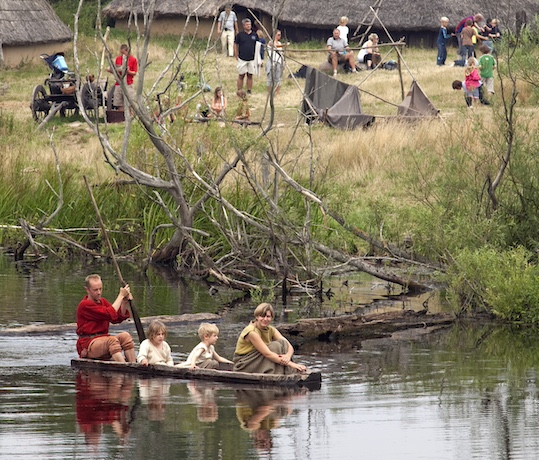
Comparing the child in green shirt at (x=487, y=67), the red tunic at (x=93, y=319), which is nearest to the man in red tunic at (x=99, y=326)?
the red tunic at (x=93, y=319)

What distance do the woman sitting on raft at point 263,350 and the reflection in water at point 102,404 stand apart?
3.88 feet

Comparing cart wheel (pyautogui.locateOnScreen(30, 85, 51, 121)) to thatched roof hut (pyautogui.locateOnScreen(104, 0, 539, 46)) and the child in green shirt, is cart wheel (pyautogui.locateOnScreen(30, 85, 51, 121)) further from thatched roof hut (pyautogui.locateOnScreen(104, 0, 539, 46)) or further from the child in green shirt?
thatched roof hut (pyautogui.locateOnScreen(104, 0, 539, 46))

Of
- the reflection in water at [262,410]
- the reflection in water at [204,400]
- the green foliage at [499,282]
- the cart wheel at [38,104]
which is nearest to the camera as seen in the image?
the reflection in water at [262,410]

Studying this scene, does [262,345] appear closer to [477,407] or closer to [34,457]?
[477,407]

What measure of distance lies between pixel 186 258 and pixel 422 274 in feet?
12.0

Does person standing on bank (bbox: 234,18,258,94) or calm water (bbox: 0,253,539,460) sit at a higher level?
person standing on bank (bbox: 234,18,258,94)

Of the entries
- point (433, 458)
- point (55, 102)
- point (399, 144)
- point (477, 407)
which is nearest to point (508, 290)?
point (477, 407)

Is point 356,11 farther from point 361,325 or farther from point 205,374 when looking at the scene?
point 205,374

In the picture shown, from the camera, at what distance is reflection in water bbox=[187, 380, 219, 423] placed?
12305 mm

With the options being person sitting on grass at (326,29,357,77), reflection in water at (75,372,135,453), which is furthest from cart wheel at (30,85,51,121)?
reflection in water at (75,372,135,453)

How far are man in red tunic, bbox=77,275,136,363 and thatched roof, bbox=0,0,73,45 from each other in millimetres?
26988

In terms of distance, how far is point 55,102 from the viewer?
105 feet

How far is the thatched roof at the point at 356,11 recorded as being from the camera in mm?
46125

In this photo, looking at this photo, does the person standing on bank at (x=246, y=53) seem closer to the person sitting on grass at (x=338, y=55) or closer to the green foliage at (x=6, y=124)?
the person sitting on grass at (x=338, y=55)
